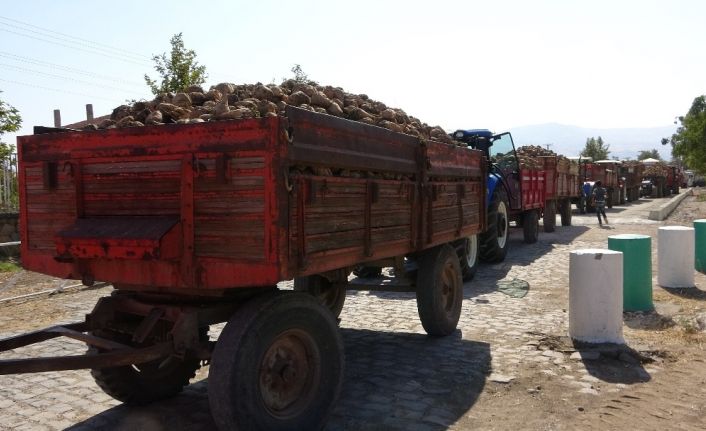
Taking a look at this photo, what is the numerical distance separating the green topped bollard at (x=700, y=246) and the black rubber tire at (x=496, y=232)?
327 cm

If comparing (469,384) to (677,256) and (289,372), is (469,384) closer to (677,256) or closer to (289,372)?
(289,372)

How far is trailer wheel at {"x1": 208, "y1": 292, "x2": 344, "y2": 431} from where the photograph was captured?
3188 millimetres

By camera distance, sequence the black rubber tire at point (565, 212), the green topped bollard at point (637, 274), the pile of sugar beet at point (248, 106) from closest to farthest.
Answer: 1. the pile of sugar beet at point (248, 106)
2. the green topped bollard at point (637, 274)
3. the black rubber tire at point (565, 212)

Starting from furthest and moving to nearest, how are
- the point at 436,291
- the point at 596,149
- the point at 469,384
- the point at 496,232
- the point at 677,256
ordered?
1. the point at 596,149
2. the point at 496,232
3. the point at 677,256
4. the point at 436,291
5. the point at 469,384

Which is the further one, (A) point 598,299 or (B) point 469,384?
(A) point 598,299

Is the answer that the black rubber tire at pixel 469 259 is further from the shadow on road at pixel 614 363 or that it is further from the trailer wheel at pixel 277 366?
the trailer wheel at pixel 277 366

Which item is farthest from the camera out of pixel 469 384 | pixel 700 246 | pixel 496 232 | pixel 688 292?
pixel 496 232

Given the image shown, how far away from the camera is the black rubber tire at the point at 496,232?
1110 centimetres

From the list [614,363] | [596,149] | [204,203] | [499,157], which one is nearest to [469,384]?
[614,363]

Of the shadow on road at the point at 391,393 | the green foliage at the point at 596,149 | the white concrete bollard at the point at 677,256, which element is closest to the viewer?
the shadow on road at the point at 391,393

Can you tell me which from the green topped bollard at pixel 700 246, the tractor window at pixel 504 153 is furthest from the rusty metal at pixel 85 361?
the tractor window at pixel 504 153

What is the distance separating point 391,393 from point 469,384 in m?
0.68

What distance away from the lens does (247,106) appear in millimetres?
3699

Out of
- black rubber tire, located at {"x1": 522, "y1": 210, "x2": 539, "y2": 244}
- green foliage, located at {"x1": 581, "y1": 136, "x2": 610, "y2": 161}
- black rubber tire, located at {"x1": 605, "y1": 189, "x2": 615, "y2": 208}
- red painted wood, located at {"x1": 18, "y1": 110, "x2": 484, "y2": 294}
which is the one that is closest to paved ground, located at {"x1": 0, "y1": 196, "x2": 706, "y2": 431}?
red painted wood, located at {"x1": 18, "y1": 110, "x2": 484, "y2": 294}
